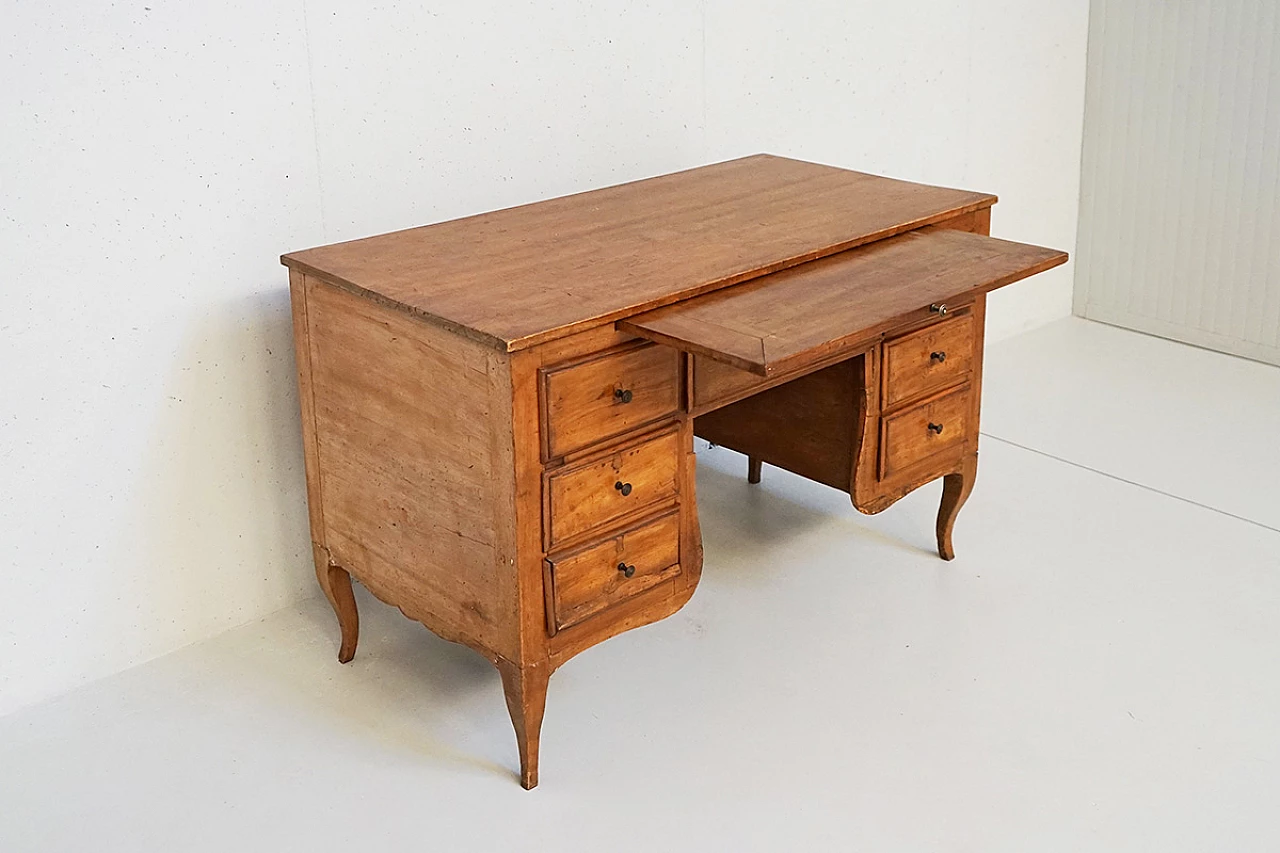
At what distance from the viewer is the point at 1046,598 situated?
2738mm

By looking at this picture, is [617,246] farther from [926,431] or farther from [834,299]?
[926,431]

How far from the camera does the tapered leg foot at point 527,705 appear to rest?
2.16 metres

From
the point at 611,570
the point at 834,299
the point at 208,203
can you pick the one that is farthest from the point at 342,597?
the point at 834,299

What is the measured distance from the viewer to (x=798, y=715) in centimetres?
239

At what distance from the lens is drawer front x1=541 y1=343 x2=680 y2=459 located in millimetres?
2053

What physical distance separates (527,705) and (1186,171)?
102 inches

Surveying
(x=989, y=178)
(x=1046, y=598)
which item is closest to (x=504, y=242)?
(x=1046, y=598)

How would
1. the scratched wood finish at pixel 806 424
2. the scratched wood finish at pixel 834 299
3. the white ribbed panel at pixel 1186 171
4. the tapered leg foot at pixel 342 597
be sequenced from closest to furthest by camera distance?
the scratched wood finish at pixel 834 299
the tapered leg foot at pixel 342 597
the scratched wood finish at pixel 806 424
the white ribbed panel at pixel 1186 171

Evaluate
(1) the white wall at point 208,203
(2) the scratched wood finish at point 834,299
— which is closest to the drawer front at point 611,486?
(2) the scratched wood finish at point 834,299

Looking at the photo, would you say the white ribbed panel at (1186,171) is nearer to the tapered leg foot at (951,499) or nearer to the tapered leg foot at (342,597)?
the tapered leg foot at (951,499)

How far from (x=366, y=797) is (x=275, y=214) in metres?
1.02

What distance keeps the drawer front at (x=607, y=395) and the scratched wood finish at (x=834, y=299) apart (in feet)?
0.23

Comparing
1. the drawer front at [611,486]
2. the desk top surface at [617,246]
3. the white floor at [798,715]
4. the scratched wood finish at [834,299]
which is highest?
the desk top surface at [617,246]

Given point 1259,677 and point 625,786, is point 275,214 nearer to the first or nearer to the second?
point 625,786
